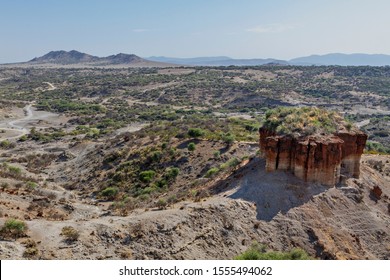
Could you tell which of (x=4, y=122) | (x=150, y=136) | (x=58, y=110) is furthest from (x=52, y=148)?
(x=58, y=110)

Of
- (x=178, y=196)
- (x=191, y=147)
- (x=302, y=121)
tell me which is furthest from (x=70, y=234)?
(x=191, y=147)

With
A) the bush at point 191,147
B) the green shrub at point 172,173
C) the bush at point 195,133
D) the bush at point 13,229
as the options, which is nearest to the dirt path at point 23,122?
the bush at point 195,133

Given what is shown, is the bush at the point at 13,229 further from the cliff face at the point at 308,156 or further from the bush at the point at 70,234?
the cliff face at the point at 308,156

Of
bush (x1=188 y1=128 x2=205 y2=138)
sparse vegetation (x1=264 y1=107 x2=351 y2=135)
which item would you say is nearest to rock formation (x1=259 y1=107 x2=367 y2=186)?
sparse vegetation (x1=264 y1=107 x2=351 y2=135)

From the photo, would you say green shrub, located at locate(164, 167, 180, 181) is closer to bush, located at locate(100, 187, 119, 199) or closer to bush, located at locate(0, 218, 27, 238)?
bush, located at locate(100, 187, 119, 199)

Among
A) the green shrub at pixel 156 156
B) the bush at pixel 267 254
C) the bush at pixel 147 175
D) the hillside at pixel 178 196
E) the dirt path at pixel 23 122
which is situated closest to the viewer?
the bush at pixel 267 254

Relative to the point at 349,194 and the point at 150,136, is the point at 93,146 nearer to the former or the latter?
the point at 150,136

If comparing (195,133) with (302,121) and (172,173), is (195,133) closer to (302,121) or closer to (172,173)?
(172,173)
